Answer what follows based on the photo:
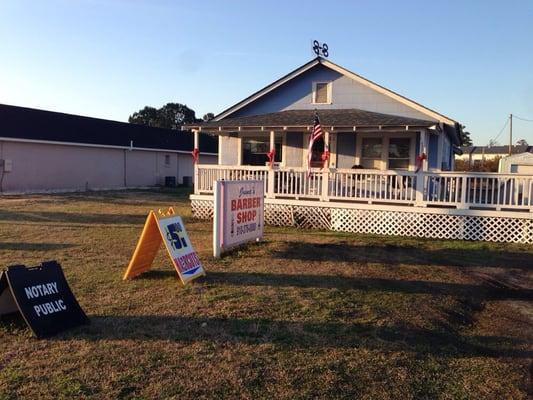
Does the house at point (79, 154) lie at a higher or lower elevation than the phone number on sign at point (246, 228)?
higher

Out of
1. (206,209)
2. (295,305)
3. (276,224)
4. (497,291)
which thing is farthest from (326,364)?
(206,209)

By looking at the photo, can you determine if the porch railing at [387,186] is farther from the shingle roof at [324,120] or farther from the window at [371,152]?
the window at [371,152]

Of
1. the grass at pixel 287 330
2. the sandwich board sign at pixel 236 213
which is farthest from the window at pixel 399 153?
the sandwich board sign at pixel 236 213

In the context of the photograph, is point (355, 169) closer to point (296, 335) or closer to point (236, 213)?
point (236, 213)

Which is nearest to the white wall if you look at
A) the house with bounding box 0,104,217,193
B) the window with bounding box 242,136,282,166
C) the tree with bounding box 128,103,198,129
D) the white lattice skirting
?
the house with bounding box 0,104,217,193

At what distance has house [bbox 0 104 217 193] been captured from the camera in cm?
2455

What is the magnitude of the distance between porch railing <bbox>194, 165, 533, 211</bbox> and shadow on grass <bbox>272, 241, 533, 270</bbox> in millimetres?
1862

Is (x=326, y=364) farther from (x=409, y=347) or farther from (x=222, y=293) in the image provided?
(x=222, y=293)

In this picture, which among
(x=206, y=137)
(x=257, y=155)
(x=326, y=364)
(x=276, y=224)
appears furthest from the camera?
(x=206, y=137)

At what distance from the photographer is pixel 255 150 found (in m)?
18.0

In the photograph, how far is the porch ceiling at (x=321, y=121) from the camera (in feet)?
45.3

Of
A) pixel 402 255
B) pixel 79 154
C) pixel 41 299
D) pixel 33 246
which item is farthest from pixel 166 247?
pixel 79 154

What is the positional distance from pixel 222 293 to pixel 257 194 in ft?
14.2

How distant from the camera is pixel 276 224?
549 inches
